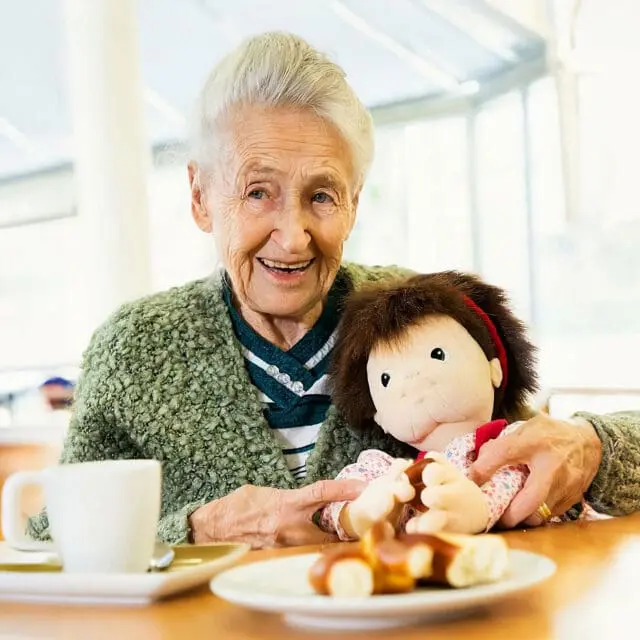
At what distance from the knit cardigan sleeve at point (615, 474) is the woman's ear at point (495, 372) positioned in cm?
12

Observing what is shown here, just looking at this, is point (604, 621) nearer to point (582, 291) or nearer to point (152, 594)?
point (152, 594)

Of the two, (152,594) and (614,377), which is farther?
(614,377)

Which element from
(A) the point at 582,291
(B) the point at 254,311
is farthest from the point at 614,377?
(B) the point at 254,311

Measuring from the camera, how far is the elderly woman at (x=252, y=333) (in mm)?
1405

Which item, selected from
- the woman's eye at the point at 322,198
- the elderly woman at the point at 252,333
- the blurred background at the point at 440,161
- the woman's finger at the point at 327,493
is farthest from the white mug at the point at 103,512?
the blurred background at the point at 440,161

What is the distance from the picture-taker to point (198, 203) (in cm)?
157

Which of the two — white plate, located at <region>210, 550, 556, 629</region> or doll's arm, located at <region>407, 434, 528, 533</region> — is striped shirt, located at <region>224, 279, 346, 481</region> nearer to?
doll's arm, located at <region>407, 434, 528, 533</region>

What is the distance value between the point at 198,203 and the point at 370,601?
1056 millimetres

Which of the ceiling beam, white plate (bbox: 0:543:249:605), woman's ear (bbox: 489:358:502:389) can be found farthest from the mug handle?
the ceiling beam

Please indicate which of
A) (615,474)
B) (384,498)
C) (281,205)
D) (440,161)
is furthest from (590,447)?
(440,161)

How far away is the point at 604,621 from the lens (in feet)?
2.04

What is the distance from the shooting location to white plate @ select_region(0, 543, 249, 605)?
0.73m

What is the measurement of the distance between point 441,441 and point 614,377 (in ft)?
10.9

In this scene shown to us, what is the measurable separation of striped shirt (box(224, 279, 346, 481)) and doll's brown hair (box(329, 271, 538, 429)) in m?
0.14
